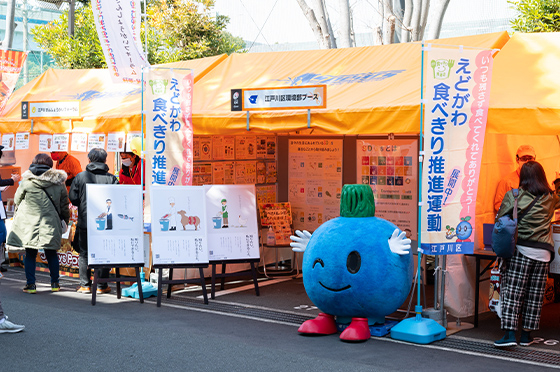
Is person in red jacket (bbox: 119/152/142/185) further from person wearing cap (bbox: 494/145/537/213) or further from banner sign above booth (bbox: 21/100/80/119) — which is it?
person wearing cap (bbox: 494/145/537/213)

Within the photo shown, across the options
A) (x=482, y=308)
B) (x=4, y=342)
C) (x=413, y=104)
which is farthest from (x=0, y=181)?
(x=482, y=308)

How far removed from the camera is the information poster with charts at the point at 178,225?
297 inches

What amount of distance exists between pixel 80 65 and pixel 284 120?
1333 centimetres

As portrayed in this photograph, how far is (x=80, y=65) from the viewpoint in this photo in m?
19.1

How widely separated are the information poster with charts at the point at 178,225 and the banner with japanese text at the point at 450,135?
2764 millimetres

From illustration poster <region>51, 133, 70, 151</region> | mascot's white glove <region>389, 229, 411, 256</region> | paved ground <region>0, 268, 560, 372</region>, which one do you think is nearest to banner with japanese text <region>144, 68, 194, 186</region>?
paved ground <region>0, 268, 560, 372</region>

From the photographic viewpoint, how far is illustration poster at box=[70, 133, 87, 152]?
9297mm

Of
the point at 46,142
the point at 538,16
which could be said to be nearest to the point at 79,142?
the point at 46,142

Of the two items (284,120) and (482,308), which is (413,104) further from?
(482,308)

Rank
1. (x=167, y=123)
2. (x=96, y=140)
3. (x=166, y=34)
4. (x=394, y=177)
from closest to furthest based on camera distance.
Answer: (x=167, y=123), (x=394, y=177), (x=96, y=140), (x=166, y=34)

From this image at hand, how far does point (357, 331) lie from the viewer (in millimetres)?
6039

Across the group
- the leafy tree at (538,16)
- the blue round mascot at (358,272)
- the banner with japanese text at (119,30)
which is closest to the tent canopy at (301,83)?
the banner with japanese text at (119,30)

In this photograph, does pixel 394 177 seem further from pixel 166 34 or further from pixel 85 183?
pixel 166 34

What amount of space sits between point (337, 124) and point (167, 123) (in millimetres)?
1983
